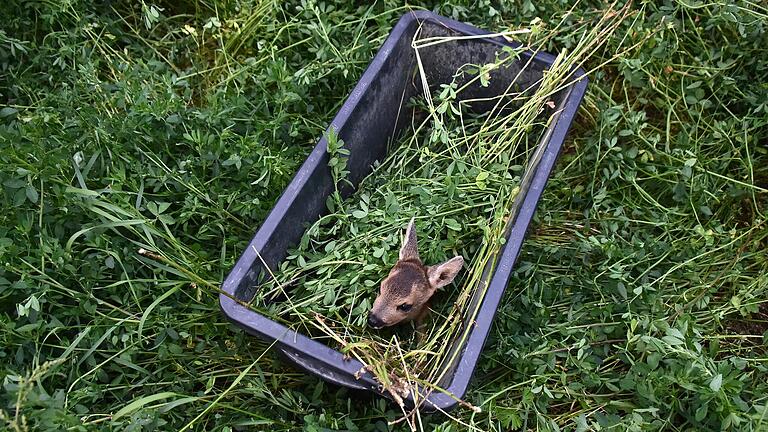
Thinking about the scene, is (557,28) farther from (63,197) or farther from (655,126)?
(63,197)

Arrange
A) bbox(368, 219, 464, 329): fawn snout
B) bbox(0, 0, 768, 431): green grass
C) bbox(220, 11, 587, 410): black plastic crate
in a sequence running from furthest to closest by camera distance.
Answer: bbox(0, 0, 768, 431): green grass, bbox(368, 219, 464, 329): fawn snout, bbox(220, 11, 587, 410): black plastic crate

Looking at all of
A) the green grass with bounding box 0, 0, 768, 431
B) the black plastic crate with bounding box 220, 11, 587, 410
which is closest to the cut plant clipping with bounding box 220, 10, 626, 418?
the black plastic crate with bounding box 220, 11, 587, 410

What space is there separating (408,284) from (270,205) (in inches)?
32.7

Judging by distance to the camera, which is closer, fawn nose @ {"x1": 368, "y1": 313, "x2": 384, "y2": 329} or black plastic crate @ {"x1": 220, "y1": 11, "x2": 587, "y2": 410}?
black plastic crate @ {"x1": 220, "y1": 11, "x2": 587, "y2": 410}

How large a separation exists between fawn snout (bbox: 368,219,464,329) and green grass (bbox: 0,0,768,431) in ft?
1.22

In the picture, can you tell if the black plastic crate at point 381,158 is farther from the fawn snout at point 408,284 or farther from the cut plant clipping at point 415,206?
the fawn snout at point 408,284

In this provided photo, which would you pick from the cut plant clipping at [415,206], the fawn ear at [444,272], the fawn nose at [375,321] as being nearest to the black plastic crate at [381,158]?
the cut plant clipping at [415,206]

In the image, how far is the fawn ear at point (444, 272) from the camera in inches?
103

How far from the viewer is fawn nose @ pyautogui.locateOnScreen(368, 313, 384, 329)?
2.60 meters

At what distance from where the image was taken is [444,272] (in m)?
2.65

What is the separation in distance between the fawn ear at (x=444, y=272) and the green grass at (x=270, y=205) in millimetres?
454

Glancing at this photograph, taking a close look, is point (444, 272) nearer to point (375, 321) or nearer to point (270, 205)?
point (375, 321)

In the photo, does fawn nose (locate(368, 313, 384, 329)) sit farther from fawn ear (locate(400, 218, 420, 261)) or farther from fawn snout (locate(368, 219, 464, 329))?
fawn ear (locate(400, 218, 420, 261))

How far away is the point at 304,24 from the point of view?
3.56 metres
